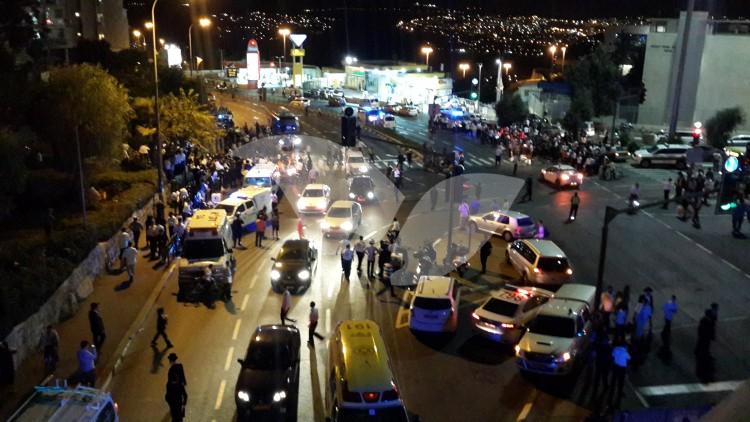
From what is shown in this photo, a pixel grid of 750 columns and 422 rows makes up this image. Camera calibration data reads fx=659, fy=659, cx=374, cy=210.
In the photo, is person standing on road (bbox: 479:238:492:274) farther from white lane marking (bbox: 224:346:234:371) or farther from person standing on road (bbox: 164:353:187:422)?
person standing on road (bbox: 164:353:187:422)

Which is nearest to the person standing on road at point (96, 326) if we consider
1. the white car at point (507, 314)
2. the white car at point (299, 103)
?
the white car at point (507, 314)

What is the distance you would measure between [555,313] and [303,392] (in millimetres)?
6349

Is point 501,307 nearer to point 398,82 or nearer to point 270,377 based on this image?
point 270,377

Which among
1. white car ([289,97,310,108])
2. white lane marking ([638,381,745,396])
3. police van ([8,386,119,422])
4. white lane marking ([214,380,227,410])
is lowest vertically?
white lane marking ([638,381,745,396])

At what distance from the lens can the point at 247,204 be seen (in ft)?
88.9

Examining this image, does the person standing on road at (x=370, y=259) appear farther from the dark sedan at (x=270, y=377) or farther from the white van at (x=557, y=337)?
the dark sedan at (x=270, y=377)

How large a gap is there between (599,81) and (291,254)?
45015 millimetres

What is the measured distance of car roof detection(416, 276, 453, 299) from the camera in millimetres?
17547

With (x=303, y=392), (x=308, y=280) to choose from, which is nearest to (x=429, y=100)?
(x=308, y=280)

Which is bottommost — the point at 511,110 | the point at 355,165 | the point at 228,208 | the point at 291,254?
the point at 355,165

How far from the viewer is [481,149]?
2005 inches

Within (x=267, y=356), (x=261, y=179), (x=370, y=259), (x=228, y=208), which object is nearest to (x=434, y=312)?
(x=370, y=259)

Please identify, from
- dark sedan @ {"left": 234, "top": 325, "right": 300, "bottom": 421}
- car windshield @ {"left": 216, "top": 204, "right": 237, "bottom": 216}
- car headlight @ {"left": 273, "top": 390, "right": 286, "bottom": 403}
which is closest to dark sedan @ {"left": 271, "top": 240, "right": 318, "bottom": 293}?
car windshield @ {"left": 216, "top": 204, "right": 237, "bottom": 216}

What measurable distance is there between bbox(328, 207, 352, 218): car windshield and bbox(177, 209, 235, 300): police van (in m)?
6.09
